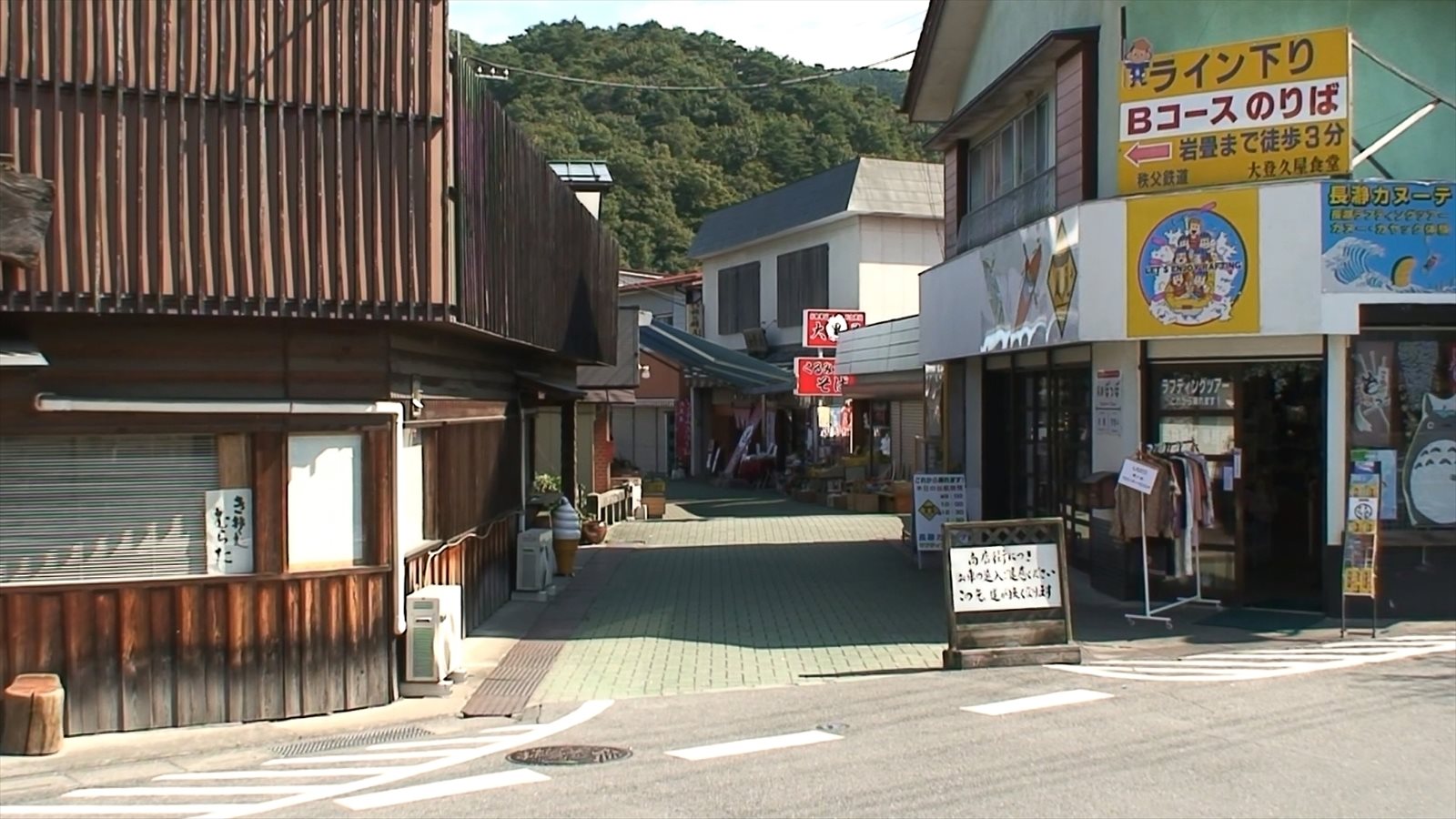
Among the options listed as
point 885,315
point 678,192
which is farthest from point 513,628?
point 678,192

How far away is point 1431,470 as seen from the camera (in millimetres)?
13656

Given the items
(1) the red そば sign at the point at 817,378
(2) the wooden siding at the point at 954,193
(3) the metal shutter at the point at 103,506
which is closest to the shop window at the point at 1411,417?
(2) the wooden siding at the point at 954,193

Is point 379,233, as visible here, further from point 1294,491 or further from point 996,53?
point 996,53

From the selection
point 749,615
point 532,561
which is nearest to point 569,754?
point 749,615

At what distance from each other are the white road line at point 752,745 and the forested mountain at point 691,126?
51.3 metres

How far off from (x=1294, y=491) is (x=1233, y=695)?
5.30m

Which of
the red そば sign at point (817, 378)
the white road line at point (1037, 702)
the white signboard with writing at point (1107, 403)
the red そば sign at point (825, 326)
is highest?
the red そば sign at point (825, 326)

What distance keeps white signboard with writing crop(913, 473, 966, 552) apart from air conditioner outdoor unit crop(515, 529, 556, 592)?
5.37 metres

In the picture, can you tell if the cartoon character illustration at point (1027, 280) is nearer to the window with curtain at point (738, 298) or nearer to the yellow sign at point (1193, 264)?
the yellow sign at point (1193, 264)

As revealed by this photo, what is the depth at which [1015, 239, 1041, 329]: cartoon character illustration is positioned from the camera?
15.9 m

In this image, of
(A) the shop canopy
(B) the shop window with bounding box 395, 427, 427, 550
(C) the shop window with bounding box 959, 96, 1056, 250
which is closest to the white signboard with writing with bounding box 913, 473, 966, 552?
(C) the shop window with bounding box 959, 96, 1056, 250

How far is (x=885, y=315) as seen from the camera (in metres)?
38.8

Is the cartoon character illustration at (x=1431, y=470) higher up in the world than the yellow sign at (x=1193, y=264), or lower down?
lower down

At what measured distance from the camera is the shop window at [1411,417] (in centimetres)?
1359
